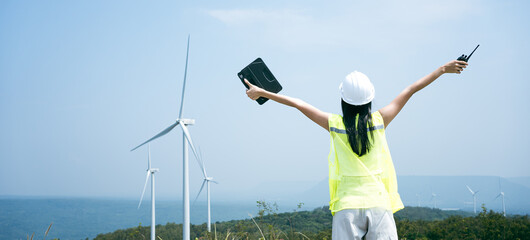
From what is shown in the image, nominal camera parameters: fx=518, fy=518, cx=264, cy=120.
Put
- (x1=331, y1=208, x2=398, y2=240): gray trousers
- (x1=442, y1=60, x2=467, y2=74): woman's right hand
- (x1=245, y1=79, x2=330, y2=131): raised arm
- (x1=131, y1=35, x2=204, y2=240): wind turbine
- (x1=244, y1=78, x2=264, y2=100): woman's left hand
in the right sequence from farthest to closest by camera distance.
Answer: (x1=131, y1=35, x2=204, y2=240): wind turbine
(x1=244, y1=78, x2=264, y2=100): woman's left hand
(x1=442, y1=60, x2=467, y2=74): woman's right hand
(x1=245, y1=79, x2=330, y2=131): raised arm
(x1=331, y1=208, x2=398, y2=240): gray trousers

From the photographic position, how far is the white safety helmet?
324cm

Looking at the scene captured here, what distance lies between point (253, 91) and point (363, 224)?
4.23ft

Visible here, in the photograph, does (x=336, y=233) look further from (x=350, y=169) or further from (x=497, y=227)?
(x=497, y=227)

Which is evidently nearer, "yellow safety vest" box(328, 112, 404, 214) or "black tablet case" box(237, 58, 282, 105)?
"yellow safety vest" box(328, 112, 404, 214)

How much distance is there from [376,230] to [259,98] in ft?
4.50

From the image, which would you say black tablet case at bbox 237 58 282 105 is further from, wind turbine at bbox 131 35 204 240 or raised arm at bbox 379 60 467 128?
wind turbine at bbox 131 35 204 240

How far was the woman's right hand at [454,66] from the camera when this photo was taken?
3613 mm

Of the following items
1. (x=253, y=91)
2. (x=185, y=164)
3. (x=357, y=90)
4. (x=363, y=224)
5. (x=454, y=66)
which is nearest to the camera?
(x=363, y=224)

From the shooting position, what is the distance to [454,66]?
11.9 ft

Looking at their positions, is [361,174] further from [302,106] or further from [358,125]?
[302,106]

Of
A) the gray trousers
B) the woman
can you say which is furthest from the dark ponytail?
the gray trousers

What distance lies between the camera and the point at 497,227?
44.8 ft

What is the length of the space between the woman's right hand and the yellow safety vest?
66 centimetres

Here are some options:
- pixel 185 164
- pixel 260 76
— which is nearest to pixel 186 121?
pixel 185 164
